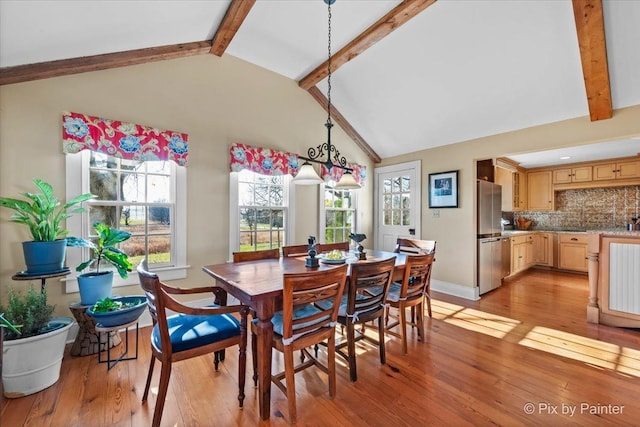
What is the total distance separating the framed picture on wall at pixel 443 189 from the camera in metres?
4.11

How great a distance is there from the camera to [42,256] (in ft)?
7.11

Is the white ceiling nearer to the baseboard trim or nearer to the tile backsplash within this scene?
the baseboard trim

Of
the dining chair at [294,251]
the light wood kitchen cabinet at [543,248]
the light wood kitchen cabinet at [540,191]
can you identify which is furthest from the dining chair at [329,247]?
the light wood kitchen cabinet at [540,191]

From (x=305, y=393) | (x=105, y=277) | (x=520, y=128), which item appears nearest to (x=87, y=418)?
(x=105, y=277)

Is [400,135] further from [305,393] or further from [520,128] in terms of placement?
[305,393]

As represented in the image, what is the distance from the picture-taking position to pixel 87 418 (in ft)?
5.52

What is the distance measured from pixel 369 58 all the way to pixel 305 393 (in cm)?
360

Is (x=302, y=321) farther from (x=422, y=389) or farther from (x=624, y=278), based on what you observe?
(x=624, y=278)

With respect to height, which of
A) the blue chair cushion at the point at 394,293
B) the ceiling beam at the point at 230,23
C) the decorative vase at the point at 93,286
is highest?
the ceiling beam at the point at 230,23

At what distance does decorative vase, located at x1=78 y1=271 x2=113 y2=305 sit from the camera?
2.36 metres

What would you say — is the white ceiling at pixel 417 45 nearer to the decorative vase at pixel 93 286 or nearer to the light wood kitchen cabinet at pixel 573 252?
the decorative vase at pixel 93 286

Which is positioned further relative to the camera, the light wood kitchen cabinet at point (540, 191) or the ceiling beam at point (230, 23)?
the light wood kitchen cabinet at point (540, 191)

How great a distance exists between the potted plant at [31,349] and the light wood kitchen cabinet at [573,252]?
7.76 meters

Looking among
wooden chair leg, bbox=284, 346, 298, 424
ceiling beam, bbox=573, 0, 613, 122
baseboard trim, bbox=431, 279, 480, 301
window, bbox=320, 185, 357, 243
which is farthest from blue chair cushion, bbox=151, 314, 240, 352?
ceiling beam, bbox=573, 0, 613, 122
